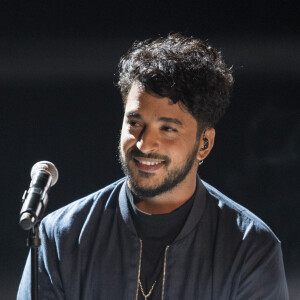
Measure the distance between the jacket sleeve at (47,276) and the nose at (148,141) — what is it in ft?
1.60

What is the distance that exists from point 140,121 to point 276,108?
1091 mm

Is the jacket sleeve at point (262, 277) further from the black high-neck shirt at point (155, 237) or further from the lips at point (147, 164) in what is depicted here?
the lips at point (147, 164)

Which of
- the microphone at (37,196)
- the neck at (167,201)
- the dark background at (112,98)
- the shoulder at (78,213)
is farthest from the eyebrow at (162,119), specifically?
the dark background at (112,98)

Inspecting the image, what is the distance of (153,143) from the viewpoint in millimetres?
2402

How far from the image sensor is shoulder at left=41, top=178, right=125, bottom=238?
2557 millimetres

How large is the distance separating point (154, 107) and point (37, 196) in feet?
2.07

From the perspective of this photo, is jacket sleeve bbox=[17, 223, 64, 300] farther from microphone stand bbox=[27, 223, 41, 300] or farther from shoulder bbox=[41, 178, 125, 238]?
microphone stand bbox=[27, 223, 41, 300]

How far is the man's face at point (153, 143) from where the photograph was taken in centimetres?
241

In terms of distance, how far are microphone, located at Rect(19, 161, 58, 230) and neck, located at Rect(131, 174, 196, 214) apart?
0.55 meters

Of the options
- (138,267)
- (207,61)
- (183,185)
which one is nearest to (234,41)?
(207,61)

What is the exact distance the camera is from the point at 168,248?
2.49 metres

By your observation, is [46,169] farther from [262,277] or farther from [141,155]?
[262,277]

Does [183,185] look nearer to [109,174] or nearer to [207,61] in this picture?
[207,61]

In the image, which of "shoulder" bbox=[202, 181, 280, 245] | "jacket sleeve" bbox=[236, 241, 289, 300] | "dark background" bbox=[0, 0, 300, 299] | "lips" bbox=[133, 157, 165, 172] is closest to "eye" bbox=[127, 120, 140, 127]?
"lips" bbox=[133, 157, 165, 172]
